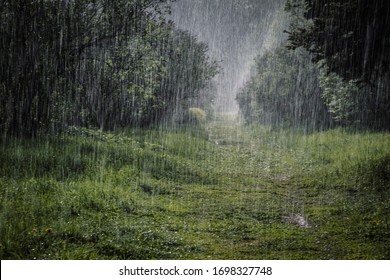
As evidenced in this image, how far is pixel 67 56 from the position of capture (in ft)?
50.6

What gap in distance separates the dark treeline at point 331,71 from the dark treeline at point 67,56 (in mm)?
7625

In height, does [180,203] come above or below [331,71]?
below

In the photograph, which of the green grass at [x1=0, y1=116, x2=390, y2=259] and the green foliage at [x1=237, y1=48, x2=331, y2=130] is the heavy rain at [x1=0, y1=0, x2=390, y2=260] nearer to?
the green grass at [x1=0, y1=116, x2=390, y2=259]

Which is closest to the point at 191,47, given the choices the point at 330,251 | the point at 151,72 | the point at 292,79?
the point at 292,79

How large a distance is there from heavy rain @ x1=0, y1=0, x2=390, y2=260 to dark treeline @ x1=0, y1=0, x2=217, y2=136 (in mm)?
53

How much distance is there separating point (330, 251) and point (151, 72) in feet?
49.0

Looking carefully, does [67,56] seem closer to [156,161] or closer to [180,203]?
[156,161]

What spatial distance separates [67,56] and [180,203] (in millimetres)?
9136

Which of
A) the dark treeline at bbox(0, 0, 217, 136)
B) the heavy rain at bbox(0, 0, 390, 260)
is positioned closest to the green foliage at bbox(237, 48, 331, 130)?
the heavy rain at bbox(0, 0, 390, 260)

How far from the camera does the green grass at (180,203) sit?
673 cm

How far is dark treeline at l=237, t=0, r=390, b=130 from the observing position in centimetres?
1067

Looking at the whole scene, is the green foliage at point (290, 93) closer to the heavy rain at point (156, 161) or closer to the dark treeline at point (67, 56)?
the heavy rain at point (156, 161)

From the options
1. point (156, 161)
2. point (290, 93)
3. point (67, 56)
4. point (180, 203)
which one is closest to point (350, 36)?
point (180, 203)

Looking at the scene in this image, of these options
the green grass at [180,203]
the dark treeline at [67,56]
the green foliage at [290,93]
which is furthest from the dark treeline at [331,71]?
the dark treeline at [67,56]
